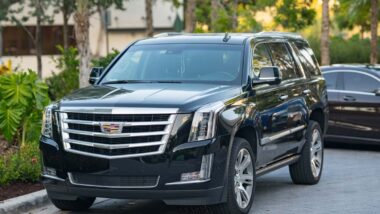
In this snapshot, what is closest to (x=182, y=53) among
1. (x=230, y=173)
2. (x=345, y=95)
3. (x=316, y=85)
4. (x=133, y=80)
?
(x=133, y=80)

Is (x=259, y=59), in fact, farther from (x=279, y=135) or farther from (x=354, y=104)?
(x=354, y=104)

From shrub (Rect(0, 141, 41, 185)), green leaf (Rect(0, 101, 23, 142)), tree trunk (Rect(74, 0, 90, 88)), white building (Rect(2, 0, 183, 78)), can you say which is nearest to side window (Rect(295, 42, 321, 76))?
shrub (Rect(0, 141, 41, 185))

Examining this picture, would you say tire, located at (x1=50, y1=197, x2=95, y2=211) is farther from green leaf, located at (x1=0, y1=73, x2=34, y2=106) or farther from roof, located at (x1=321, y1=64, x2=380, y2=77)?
roof, located at (x1=321, y1=64, x2=380, y2=77)

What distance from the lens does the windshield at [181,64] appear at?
8445 millimetres

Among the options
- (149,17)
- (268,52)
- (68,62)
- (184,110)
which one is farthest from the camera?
(149,17)

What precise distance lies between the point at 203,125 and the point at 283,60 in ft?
9.59

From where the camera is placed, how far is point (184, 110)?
7.16 m

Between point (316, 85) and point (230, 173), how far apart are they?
3537mm

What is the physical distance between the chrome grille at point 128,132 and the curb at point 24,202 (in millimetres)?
1240

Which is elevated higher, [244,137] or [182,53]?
[182,53]

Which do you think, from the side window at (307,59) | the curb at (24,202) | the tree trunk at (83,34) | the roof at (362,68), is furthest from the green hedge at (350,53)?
the curb at (24,202)

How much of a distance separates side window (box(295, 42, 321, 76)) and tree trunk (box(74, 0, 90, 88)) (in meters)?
4.48

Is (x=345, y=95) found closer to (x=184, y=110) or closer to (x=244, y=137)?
(x=244, y=137)

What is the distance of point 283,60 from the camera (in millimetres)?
9758
